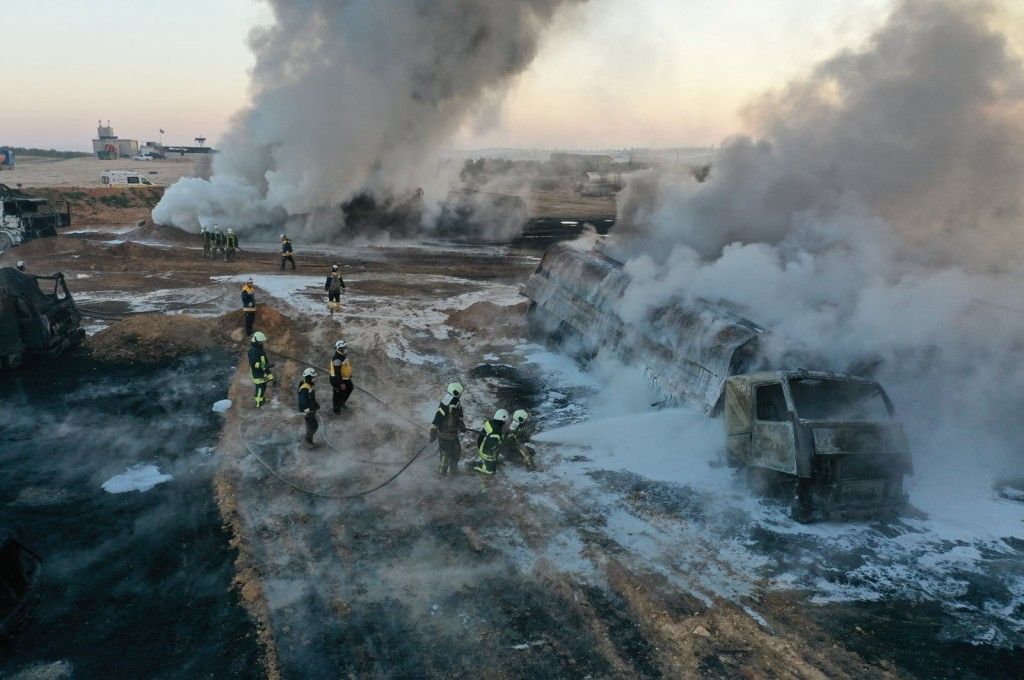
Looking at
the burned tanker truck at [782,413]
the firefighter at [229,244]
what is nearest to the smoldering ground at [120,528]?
the burned tanker truck at [782,413]

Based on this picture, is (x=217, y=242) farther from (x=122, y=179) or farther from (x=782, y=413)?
(x=122, y=179)

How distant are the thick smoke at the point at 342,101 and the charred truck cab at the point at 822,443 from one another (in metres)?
27.0

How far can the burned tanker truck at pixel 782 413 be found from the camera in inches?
294

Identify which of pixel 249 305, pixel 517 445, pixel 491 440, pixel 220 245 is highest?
pixel 220 245

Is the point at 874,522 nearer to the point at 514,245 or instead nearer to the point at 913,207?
the point at 913,207

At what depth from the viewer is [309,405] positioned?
9.46 metres

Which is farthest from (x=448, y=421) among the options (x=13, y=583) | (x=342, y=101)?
(x=342, y=101)

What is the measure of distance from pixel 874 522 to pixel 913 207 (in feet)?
24.8

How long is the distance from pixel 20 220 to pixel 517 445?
1085 inches

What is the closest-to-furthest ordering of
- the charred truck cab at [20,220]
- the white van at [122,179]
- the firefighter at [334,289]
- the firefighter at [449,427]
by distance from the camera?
the firefighter at [449,427] → the firefighter at [334,289] → the charred truck cab at [20,220] → the white van at [122,179]

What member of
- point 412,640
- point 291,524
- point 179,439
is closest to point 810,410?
point 412,640

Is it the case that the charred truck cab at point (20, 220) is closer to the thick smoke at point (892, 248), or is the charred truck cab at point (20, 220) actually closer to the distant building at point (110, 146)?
the thick smoke at point (892, 248)

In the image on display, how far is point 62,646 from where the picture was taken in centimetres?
551

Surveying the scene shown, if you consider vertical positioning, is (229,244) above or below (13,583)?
above
